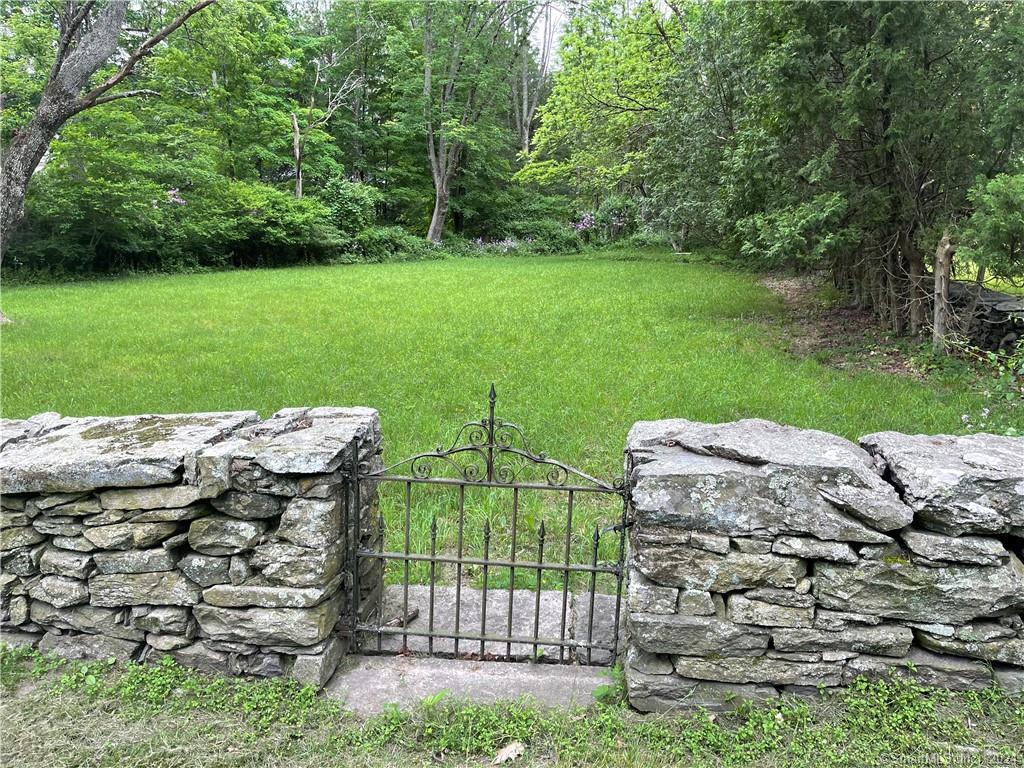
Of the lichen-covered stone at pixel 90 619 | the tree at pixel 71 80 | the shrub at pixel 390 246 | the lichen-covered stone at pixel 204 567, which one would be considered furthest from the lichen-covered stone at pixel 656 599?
the shrub at pixel 390 246

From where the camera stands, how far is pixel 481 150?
29203mm

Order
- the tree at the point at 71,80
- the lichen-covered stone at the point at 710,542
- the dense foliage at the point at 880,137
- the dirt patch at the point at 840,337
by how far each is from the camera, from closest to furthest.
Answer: the lichen-covered stone at the point at 710,542, the tree at the point at 71,80, the dense foliage at the point at 880,137, the dirt patch at the point at 840,337

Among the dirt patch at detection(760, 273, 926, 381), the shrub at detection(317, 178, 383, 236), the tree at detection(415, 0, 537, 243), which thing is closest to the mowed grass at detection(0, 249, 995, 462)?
the dirt patch at detection(760, 273, 926, 381)

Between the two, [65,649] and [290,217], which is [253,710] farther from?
[290,217]

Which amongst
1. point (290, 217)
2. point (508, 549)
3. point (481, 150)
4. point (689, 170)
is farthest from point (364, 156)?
point (508, 549)

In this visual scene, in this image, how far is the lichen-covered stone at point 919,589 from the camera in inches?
92.1

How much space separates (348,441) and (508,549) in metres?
1.57

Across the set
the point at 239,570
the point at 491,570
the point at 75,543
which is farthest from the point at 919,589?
the point at 75,543

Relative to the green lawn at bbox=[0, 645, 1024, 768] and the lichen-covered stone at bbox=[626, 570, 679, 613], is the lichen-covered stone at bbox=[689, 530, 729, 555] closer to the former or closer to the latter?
the lichen-covered stone at bbox=[626, 570, 679, 613]

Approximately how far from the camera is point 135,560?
2.65 metres

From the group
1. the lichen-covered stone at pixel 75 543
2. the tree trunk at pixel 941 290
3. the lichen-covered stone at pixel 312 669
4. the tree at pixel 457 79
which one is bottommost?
the lichen-covered stone at pixel 312 669

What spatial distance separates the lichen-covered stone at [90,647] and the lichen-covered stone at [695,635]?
2.09 metres

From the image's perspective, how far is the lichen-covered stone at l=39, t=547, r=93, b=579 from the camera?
Answer: 267 cm

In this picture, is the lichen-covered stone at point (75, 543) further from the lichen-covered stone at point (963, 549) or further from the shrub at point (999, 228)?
the shrub at point (999, 228)
